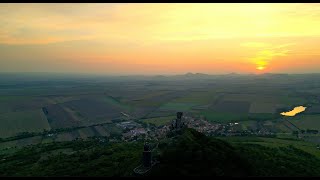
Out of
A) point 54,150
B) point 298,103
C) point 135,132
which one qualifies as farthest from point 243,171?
point 298,103

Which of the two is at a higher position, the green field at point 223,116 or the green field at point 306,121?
the green field at point 306,121

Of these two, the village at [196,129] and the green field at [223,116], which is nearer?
the village at [196,129]

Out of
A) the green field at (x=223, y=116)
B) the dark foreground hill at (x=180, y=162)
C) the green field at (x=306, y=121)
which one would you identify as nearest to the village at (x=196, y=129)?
the green field at (x=223, y=116)

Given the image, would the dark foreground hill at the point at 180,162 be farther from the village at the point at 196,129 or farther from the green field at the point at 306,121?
the green field at the point at 306,121

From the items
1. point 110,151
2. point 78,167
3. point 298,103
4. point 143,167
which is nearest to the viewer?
point 143,167

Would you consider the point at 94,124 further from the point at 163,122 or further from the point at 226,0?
the point at 226,0

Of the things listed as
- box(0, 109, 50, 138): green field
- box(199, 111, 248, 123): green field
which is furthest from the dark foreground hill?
box(199, 111, 248, 123): green field

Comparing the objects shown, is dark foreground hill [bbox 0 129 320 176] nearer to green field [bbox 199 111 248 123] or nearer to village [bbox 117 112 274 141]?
village [bbox 117 112 274 141]

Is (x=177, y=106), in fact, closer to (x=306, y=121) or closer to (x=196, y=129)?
(x=196, y=129)
